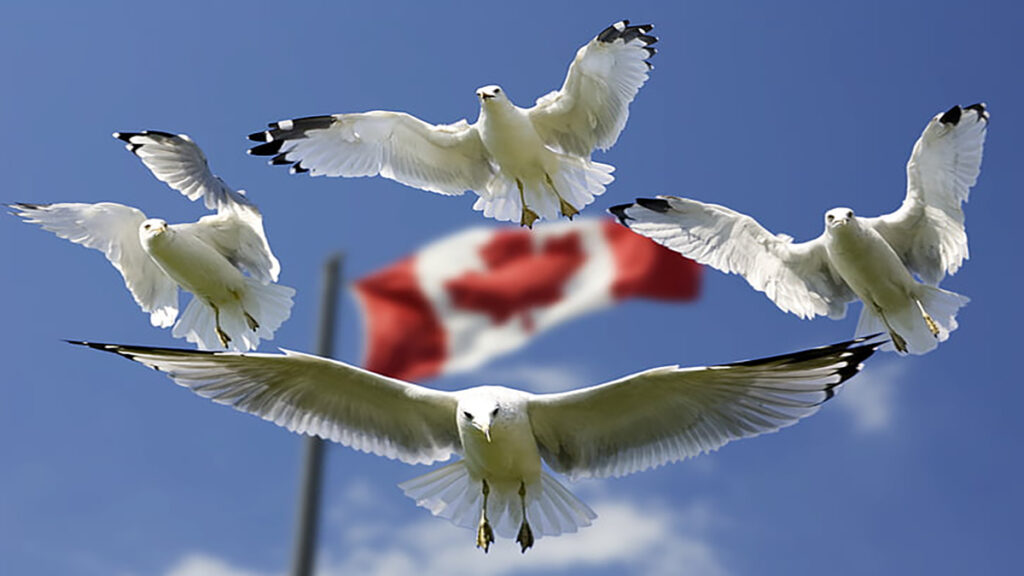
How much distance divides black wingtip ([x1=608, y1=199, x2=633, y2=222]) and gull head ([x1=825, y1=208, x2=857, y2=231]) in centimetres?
111

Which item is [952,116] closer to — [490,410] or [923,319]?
[923,319]

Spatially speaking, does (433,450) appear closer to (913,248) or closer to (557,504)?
(557,504)

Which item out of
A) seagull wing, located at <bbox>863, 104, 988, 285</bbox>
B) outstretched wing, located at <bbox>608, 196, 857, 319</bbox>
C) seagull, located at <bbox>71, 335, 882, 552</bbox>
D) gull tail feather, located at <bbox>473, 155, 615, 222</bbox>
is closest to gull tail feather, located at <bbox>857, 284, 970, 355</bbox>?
seagull wing, located at <bbox>863, 104, 988, 285</bbox>

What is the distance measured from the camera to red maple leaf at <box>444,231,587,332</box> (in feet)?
34.4

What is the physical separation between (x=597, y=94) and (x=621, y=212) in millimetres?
598

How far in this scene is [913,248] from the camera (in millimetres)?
7000

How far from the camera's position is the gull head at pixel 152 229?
6906 mm

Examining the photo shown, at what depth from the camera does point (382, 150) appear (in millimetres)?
7891

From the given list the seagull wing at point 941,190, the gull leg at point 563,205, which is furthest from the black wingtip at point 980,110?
the gull leg at point 563,205

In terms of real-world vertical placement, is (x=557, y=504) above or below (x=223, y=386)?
below

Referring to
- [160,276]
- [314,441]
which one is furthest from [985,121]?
[160,276]

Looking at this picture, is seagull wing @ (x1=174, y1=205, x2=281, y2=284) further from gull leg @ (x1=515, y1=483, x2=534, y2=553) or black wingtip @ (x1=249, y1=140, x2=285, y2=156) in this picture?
gull leg @ (x1=515, y1=483, x2=534, y2=553)

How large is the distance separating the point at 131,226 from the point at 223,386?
1.96 m

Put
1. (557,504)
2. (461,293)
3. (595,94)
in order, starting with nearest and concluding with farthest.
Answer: (557,504)
(595,94)
(461,293)
